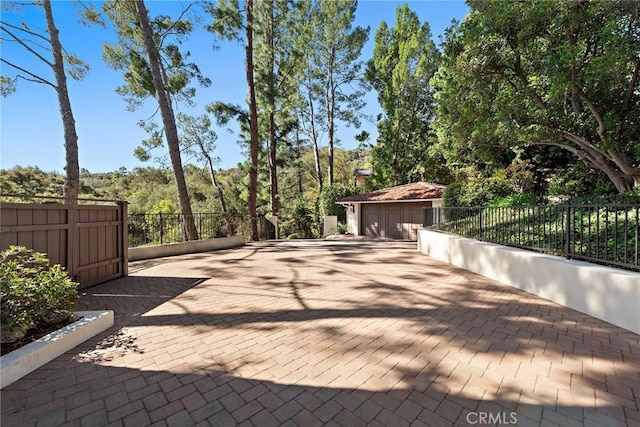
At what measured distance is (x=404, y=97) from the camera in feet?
66.5

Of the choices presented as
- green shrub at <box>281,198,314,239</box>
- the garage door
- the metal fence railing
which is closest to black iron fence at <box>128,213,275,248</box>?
the metal fence railing

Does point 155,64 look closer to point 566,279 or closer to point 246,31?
point 246,31

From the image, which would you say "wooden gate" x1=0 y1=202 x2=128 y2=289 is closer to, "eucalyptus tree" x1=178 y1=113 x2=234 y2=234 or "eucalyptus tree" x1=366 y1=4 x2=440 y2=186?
"eucalyptus tree" x1=178 y1=113 x2=234 y2=234

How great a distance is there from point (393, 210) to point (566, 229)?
12408 mm

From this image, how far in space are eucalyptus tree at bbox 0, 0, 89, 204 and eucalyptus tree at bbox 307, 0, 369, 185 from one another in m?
16.7

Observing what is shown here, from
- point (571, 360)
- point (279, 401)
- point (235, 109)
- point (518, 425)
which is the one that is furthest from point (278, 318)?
point (235, 109)

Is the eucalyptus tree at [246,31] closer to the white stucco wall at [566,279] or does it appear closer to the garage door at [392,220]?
the garage door at [392,220]

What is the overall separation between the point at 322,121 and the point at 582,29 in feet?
61.2

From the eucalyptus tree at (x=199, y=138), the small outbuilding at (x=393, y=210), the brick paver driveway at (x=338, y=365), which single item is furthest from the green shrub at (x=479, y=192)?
the eucalyptus tree at (x=199, y=138)

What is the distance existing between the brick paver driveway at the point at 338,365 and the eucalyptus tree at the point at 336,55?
64.6 feet

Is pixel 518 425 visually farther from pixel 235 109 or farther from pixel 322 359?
pixel 235 109

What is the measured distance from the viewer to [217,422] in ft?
6.11

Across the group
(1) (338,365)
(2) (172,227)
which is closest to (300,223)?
(2) (172,227)

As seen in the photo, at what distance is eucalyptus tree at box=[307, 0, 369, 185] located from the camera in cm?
2039
